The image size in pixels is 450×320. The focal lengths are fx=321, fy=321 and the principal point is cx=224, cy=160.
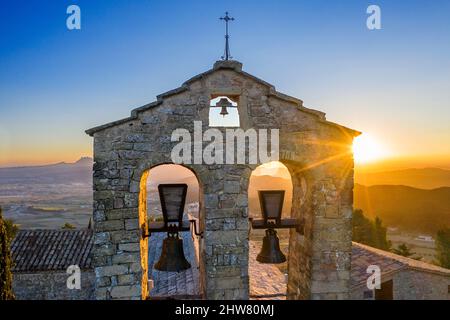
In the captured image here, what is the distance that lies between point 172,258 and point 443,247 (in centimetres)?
2735

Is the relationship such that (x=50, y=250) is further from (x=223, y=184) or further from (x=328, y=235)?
(x=328, y=235)

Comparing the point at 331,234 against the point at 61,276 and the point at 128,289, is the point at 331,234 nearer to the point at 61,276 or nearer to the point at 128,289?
the point at 128,289

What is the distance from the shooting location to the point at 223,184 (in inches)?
185

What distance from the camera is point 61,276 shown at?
15.4 m

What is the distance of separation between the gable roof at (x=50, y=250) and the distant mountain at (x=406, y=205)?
26.1 meters

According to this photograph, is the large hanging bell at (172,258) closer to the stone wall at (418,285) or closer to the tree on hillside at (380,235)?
the stone wall at (418,285)

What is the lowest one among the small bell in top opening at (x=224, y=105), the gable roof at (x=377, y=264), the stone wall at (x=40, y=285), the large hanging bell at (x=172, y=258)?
the stone wall at (x=40, y=285)

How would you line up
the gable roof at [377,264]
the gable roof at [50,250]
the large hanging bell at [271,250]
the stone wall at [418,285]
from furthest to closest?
the gable roof at [50,250] → the stone wall at [418,285] → the gable roof at [377,264] → the large hanging bell at [271,250]

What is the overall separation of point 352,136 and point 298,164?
979mm

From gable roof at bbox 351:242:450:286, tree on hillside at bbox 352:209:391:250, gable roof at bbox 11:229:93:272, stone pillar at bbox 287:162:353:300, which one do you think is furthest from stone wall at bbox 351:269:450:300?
gable roof at bbox 11:229:93:272

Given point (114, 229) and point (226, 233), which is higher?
point (114, 229)

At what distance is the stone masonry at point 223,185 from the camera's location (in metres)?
4.49

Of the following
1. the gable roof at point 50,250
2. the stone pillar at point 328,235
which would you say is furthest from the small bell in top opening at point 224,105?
the gable roof at point 50,250

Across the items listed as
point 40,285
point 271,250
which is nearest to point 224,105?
point 271,250
